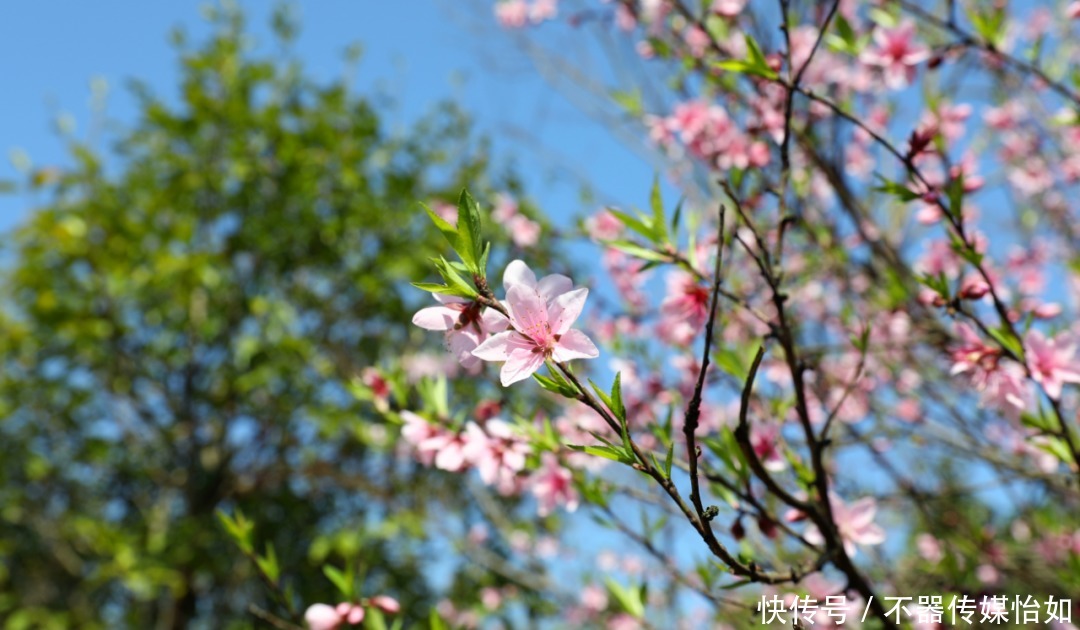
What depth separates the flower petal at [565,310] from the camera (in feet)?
2.74

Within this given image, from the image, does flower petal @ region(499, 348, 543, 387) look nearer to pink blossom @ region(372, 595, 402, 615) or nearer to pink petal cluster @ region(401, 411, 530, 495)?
pink petal cluster @ region(401, 411, 530, 495)

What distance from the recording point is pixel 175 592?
477cm

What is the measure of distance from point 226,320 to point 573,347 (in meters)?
5.49

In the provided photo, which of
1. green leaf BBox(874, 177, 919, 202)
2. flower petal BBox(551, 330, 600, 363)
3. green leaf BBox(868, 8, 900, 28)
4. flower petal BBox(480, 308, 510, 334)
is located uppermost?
green leaf BBox(868, 8, 900, 28)

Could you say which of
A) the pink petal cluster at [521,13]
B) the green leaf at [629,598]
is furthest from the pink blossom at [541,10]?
the green leaf at [629,598]

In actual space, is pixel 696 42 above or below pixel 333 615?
above

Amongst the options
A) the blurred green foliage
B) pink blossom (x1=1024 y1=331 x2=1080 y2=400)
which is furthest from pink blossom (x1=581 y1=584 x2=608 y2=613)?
pink blossom (x1=1024 y1=331 x2=1080 y2=400)

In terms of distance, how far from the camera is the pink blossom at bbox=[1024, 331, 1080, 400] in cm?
135

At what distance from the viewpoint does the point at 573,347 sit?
2.80 ft

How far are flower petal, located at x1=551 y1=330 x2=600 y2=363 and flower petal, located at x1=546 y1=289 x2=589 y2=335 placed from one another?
1 centimetres

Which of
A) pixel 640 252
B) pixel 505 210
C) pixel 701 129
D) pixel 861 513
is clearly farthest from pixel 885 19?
pixel 505 210

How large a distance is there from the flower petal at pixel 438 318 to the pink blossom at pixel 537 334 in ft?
0.24

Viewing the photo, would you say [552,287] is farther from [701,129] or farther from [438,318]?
[701,129]

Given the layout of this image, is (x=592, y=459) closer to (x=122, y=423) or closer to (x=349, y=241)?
(x=349, y=241)
